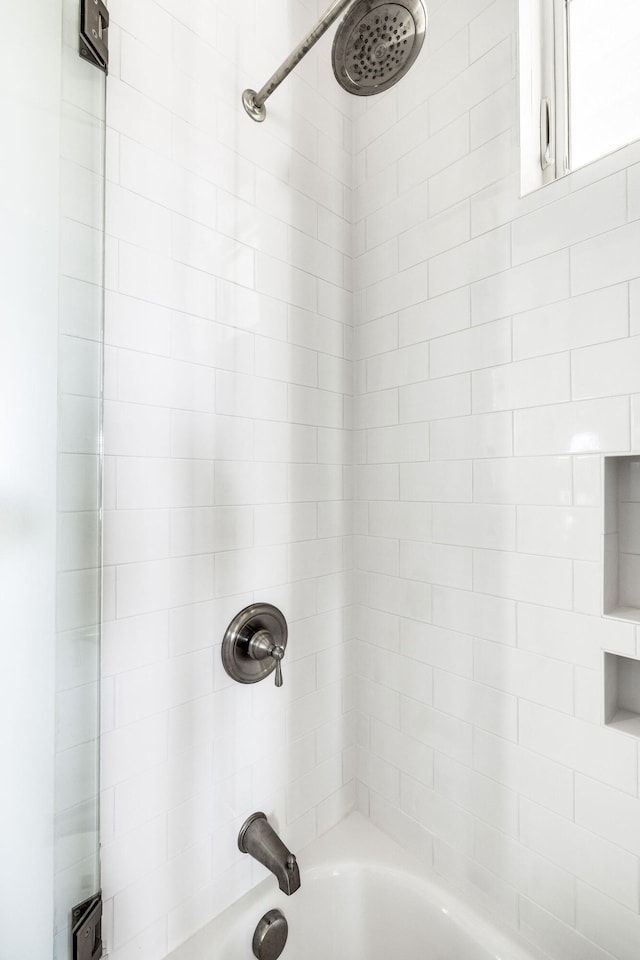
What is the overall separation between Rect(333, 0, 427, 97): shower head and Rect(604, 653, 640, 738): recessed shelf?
1.14m

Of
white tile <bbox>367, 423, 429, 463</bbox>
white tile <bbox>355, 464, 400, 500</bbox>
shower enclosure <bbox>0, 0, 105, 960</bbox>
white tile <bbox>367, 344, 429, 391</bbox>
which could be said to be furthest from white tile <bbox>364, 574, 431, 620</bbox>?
shower enclosure <bbox>0, 0, 105, 960</bbox>

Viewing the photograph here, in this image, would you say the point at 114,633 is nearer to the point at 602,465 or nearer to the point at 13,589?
the point at 13,589

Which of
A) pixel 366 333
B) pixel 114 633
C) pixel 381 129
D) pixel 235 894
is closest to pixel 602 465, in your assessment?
pixel 366 333

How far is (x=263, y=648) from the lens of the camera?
3.48ft

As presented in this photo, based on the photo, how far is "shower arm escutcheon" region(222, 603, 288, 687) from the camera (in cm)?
106

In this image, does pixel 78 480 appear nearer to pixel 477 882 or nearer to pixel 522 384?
pixel 522 384

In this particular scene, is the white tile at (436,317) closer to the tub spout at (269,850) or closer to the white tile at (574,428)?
the white tile at (574,428)

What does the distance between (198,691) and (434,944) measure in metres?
0.83

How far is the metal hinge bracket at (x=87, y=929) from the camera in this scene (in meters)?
0.79

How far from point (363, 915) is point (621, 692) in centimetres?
89

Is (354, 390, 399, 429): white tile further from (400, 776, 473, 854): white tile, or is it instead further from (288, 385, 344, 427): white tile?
(400, 776, 473, 854): white tile

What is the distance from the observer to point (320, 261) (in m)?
1.31

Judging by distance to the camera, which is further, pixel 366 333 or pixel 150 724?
pixel 366 333

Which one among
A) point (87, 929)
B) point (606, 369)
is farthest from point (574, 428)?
point (87, 929)
